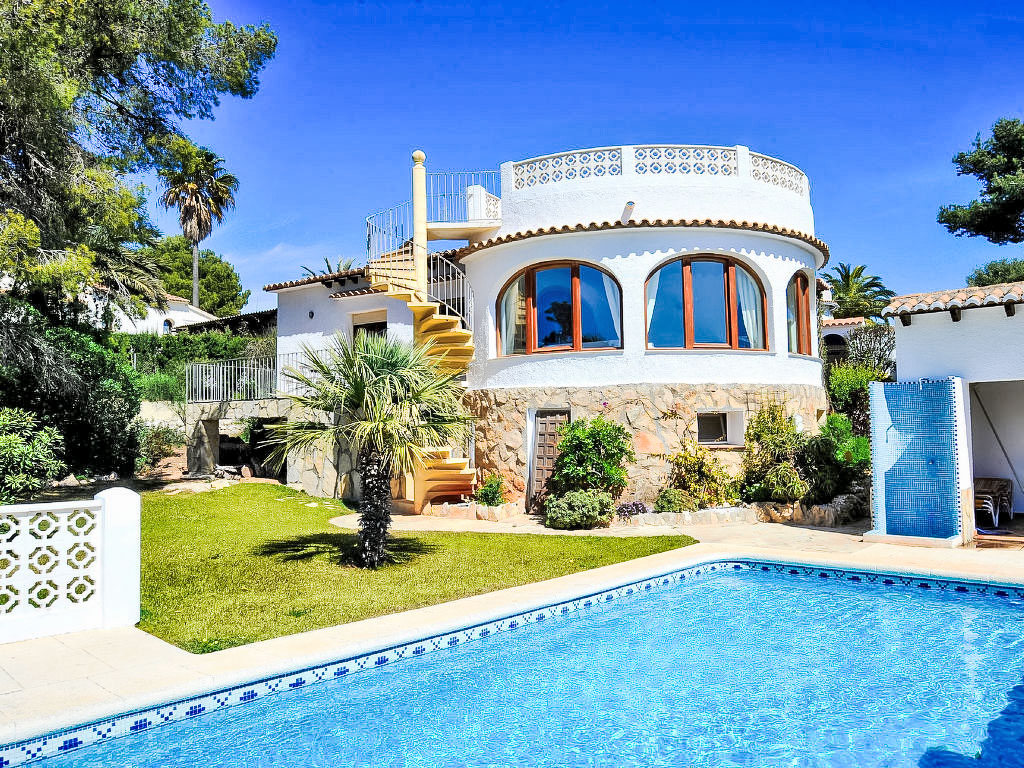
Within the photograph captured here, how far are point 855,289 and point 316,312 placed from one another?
35.2 m

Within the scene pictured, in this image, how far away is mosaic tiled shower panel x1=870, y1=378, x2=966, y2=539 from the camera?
39.5 ft

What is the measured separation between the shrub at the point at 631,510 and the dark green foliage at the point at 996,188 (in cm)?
1561

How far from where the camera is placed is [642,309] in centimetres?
1633

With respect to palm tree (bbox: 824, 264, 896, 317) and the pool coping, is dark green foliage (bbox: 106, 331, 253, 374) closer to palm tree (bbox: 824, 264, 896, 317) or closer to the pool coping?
the pool coping

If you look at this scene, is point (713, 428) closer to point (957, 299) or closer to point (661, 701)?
point (957, 299)

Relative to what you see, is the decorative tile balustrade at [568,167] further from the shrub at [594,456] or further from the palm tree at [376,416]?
the palm tree at [376,416]

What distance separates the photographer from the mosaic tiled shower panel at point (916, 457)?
39.5 feet

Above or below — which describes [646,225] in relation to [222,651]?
above

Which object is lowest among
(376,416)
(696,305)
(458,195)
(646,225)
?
(376,416)

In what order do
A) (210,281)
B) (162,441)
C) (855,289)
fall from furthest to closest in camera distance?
A: (210,281)
(855,289)
(162,441)

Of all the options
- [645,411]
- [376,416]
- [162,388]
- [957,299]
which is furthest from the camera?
[162,388]

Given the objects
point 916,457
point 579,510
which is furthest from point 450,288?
point 916,457

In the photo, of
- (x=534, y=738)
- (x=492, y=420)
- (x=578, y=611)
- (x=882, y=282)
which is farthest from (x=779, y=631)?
(x=882, y=282)

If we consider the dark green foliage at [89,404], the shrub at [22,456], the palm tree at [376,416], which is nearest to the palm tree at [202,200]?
the dark green foliage at [89,404]
